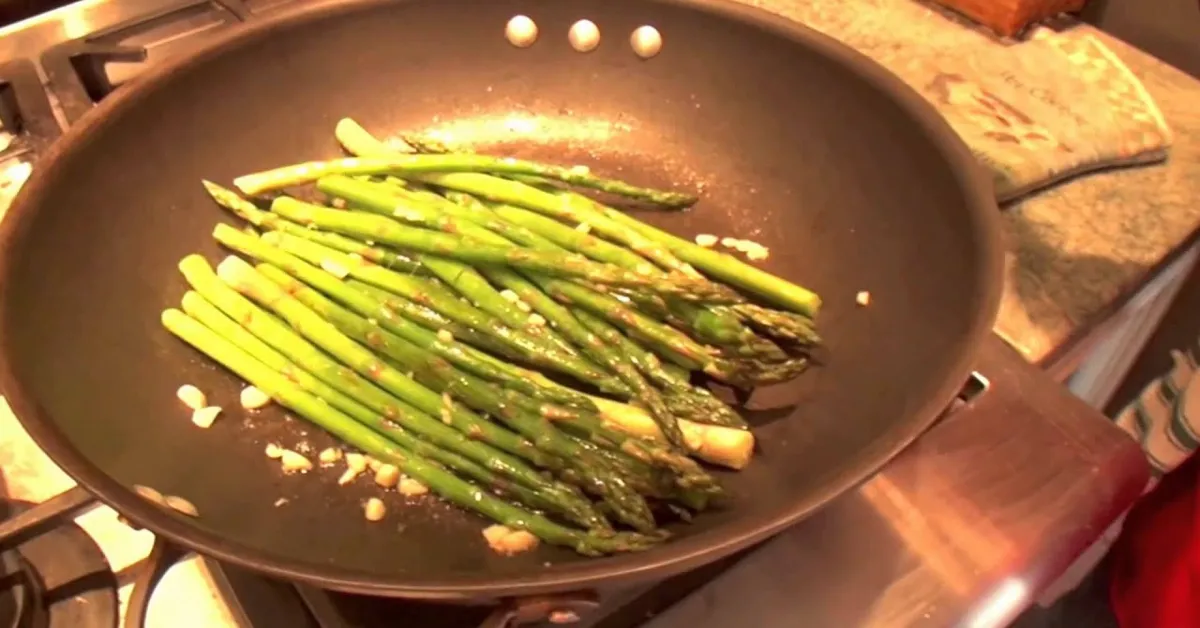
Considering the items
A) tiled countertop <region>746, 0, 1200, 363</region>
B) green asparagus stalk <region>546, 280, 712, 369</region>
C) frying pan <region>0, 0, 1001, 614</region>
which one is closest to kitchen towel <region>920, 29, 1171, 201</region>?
tiled countertop <region>746, 0, 1200, 363</region>

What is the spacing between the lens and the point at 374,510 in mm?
882

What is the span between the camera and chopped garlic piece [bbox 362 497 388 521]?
2.89 ft

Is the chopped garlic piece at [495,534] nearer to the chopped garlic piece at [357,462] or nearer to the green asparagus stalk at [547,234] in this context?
the chopped garlic piece at [357,462]

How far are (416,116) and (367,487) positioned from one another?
0.52m

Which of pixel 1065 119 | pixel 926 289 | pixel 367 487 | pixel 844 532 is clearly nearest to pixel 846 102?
pixel 926 289

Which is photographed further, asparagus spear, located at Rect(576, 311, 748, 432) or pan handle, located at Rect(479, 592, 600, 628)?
asparagus spear, located at Rect(576, 311, 748, 432)

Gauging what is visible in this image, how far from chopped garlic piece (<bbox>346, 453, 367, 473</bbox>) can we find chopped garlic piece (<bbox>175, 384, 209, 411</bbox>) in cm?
16

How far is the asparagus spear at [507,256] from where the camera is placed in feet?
3.28

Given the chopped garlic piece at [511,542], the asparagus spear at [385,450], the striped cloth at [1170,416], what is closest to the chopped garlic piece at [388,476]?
the asparagus spear at [385,450]

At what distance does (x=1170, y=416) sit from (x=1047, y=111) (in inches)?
17.3

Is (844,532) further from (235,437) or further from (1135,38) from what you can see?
(1135,38)

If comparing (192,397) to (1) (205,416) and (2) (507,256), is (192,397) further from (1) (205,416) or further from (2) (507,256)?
(2) (507,256)

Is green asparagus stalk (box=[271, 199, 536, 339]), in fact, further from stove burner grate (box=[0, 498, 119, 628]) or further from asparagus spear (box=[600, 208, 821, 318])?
stove burner grate (box=[0, 498, 119, 628])

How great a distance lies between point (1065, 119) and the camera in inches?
49.3
